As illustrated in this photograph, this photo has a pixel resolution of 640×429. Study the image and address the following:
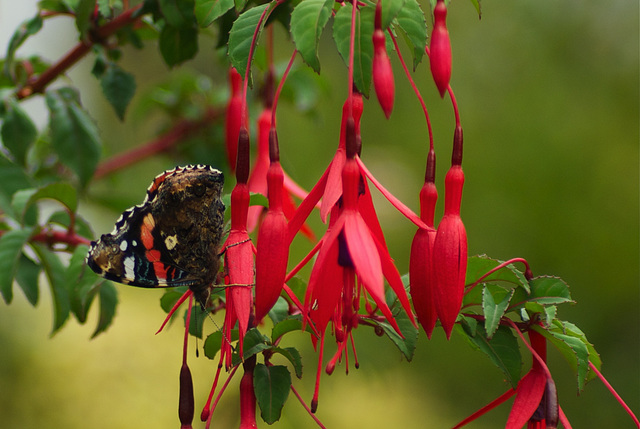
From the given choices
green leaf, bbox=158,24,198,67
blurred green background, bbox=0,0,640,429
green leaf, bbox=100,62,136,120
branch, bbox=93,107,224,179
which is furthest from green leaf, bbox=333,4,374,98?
blurred green background, bbox=0,0,640,429

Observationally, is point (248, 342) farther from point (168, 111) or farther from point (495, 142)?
point (495, 142)

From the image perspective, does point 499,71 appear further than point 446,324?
Yes

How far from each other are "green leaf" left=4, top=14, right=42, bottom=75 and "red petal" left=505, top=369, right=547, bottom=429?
558 mm

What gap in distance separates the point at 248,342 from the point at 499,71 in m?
2.35

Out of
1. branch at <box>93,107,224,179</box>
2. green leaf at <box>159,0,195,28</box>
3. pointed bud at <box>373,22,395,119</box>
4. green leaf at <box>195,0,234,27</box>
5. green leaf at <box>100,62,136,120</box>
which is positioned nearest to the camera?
pointed bud at <box>373,22,395,119</box>

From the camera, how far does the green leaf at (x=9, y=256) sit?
53 centimetres

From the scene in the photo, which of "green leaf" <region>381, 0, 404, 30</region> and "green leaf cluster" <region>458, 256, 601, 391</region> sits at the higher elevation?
"green leaf" <region>381, 0, 404, 30</region>

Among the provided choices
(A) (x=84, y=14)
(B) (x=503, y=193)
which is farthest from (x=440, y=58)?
(B) (x=503, y=193)

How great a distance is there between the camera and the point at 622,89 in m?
2.35

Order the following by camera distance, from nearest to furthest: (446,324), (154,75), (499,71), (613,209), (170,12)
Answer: (446,324) < (170,12) < (613,209) < (499,71) < (154,75)

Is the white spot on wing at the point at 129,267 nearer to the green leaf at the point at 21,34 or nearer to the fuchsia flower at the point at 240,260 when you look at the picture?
the fuchsia flower at the point at 240,260

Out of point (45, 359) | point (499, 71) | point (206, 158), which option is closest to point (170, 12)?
→ point (206, 158)

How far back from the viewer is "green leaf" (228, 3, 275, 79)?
14.5 inches

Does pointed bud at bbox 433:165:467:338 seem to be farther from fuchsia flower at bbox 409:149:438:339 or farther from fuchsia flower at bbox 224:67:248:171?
fuchsia flower at bbox 224:67:248:171
